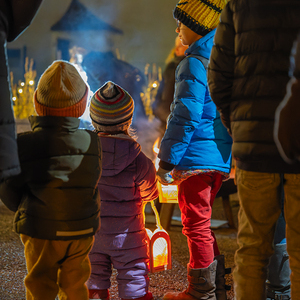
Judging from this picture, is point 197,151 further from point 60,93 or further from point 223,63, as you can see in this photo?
point 60,93

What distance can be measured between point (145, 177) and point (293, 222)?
825 mm

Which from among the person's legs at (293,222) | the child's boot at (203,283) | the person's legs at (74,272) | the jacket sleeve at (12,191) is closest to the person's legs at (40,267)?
the person's legs at (74,272)

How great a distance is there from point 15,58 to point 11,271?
388 inches

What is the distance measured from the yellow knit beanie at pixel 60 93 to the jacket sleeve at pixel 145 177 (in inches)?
20.1

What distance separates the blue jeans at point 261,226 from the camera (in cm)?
160

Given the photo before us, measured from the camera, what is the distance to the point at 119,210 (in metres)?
2.08

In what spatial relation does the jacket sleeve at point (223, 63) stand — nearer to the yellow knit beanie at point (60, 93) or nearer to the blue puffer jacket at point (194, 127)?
the blue puffer jacket at point (194, 127)

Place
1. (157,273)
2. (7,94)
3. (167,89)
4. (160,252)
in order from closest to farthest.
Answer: (7,94), (160,252), (157,273), (167,89)

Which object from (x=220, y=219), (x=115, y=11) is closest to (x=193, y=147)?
(x=220, y=219)

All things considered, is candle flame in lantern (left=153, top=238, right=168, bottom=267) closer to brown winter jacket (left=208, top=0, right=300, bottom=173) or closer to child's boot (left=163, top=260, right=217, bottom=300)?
child's boot (left=163, top=260, right=217, bottom=300)

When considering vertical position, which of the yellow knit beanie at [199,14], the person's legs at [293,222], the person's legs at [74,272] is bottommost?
the person's legs at [74,272]

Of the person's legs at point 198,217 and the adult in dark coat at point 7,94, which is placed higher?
the adult in dark coat at point 7,94

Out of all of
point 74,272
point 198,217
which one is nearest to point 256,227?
point 198,217

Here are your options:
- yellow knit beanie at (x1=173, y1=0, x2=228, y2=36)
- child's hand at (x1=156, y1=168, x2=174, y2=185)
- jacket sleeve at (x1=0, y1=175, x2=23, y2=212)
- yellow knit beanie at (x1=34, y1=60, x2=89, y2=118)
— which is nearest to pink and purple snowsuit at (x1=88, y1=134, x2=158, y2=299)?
child's hand at (x1=156, y1=168, x2=174, y2=185)
